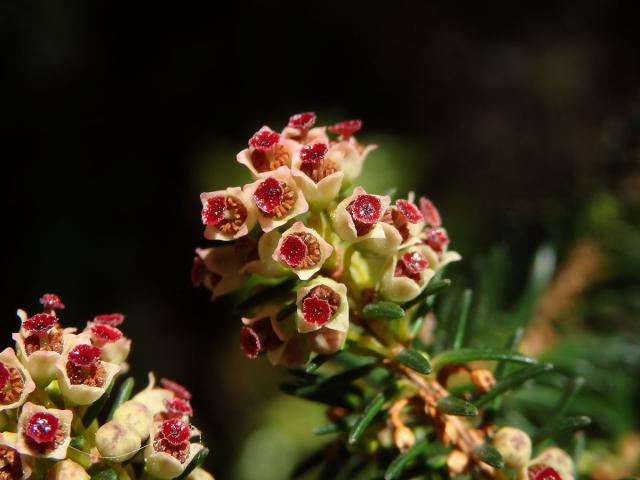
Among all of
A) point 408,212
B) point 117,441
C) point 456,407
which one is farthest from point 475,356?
point 117,441

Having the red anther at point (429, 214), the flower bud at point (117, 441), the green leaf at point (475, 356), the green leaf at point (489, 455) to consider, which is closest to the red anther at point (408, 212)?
the red anther at point (429, 214)

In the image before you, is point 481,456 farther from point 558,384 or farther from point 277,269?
point 558,384

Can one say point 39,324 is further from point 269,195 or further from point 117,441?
point 269,195

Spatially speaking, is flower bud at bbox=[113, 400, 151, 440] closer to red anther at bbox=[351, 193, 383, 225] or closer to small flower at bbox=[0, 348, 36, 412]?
small flower at bbox=[0, 348, 36, 412]

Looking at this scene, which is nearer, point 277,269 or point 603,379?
point 277,269

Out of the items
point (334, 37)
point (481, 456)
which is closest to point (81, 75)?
point (334, 37)

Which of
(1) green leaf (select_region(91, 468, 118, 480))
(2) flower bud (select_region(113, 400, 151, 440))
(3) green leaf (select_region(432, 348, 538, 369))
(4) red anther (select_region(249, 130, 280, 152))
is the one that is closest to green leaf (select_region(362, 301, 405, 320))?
(3) green leaf (select_region(432, 348, 538, 369))

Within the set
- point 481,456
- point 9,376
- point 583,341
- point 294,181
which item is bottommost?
point 583,341
